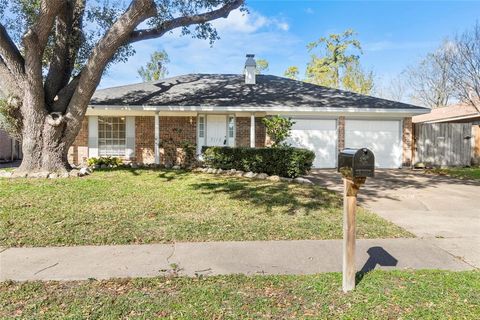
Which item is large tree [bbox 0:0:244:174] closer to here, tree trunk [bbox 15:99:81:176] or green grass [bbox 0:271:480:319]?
tree trunk [bbox 15:99:81:176]

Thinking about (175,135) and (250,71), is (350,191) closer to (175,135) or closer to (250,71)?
(175,135)

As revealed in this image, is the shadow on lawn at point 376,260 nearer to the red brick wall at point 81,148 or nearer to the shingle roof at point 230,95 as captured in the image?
the shingle roof at point 230,95

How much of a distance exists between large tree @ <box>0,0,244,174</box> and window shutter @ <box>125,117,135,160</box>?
4233 mm

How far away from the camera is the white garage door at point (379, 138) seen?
15992 millimetres

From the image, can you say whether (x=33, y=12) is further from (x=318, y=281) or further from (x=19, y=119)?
(x=318, y=281)

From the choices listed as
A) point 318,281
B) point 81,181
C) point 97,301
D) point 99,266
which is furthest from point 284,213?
point 81,181

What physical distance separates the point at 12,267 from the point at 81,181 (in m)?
5.66

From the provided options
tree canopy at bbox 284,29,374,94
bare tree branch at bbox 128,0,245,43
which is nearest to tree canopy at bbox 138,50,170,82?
tree canopy at bbox 284,29,374,94

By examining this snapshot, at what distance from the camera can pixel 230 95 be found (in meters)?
16.0

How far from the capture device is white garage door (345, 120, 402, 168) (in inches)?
630

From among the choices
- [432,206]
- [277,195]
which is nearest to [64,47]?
[277,195]

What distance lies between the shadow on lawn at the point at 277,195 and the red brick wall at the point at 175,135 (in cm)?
637

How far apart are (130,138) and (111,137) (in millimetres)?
849

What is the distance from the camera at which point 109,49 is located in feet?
33.0
